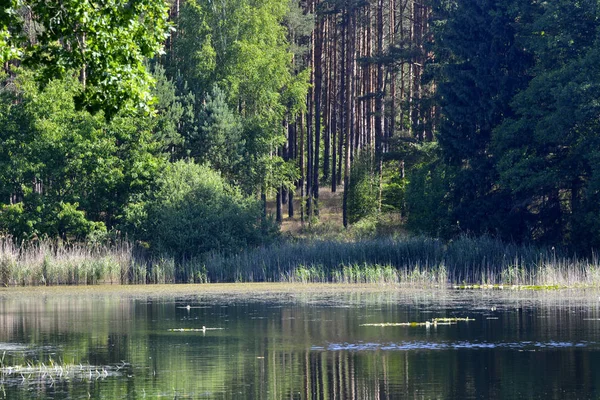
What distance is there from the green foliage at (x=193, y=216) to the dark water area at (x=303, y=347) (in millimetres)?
11103

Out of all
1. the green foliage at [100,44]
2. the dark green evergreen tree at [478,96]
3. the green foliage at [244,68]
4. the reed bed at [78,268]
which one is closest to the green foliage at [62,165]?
the reed bed at [78,268]

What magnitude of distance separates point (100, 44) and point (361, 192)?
46574 millimetres

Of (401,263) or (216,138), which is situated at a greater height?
(216,138)

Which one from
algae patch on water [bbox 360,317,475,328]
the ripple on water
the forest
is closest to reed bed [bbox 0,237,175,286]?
the forest

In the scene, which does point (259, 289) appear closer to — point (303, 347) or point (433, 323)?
point (433, 323)

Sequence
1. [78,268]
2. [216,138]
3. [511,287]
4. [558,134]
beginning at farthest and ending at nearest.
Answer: [216,138], [558,134], [78,268], [511,287]

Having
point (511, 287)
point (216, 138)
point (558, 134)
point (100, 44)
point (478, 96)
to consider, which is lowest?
point (511, 287)

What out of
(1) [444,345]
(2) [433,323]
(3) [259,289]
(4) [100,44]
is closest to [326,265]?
(3) [259,289]

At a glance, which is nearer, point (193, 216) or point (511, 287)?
point (511, 287)

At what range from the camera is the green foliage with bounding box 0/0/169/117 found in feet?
47.8

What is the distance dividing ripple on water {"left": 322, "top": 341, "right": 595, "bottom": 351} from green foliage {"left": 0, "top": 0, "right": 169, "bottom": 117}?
273 inches

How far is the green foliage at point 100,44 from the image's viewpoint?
14.6m

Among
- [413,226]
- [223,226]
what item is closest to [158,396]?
[223,226]

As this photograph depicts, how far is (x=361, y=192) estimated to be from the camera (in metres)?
60.8
